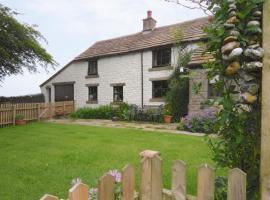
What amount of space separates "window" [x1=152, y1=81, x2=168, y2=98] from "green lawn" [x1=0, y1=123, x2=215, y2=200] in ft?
28.9

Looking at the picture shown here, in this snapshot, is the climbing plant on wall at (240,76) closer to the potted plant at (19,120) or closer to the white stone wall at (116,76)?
the potted plant at (19,120)

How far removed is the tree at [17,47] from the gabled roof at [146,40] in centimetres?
352

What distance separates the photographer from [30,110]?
59.9 ft

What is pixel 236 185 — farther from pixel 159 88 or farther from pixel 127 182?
pixel 159 88

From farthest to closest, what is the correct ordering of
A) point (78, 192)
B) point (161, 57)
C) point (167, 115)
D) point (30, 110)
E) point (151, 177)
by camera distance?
point (161, 57), point (30, 110), point (167, 115), point (151, 177), point (78, 192)

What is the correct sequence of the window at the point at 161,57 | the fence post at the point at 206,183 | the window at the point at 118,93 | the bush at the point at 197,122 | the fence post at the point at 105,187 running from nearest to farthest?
the fence post at the point at 105,187, the fence post at the point at 206,183, the bush at the point at 197,122, the window at the point at 161,57, the window at the point at 118,93

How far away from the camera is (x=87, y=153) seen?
25.7ft

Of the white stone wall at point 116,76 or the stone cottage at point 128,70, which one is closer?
the stone cottage at point 128,70

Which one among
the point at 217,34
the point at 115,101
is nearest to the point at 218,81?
the point at 217,34

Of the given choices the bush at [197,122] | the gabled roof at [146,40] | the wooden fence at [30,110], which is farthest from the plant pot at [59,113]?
the bush at [197,122]

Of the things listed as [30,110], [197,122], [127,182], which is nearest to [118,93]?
[30,110]

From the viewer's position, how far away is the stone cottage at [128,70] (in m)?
19.1

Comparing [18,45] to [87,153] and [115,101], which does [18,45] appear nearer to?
[115,101]

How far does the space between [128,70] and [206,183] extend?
64.5 ft
